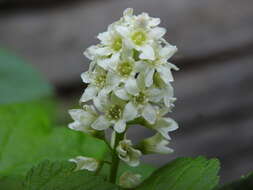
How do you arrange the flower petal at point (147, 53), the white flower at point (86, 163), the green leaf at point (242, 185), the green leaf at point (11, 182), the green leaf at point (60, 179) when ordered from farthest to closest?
the green leaf at point (11, 182), the white flower at point (86, 163), the flower petal at point (147, 53), the green leaf at point (60, 179), the green leaf at point (242, 185)

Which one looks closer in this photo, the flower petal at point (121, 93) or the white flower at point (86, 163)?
the flower petal at point (121, 93)

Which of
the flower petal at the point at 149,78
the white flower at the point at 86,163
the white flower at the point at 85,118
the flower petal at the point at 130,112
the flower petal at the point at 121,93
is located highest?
the flower petal at the point at 149,78

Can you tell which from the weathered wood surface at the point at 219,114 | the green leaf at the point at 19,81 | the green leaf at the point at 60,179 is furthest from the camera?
the weathered wood surface at the point at 219,114

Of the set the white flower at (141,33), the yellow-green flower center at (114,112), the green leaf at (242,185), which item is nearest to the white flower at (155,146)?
the yellow-green flower center at (114,112)

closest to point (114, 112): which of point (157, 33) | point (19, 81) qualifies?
point (157, 33)

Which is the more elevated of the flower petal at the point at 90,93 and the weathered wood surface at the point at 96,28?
the flower petal at the point at 90,93

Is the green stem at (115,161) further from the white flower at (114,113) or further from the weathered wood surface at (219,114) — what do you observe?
the weathered wood surface at (219,114)

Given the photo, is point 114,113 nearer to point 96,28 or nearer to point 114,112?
point 114,112
